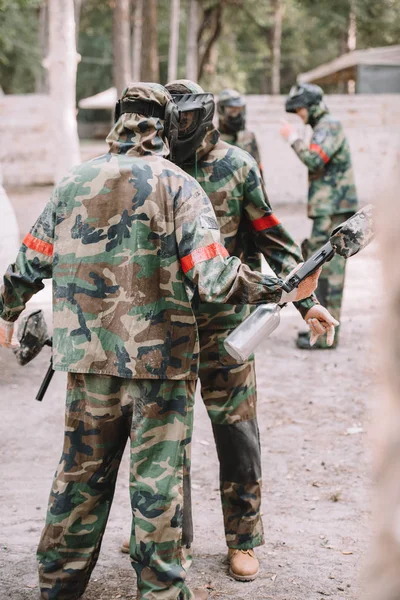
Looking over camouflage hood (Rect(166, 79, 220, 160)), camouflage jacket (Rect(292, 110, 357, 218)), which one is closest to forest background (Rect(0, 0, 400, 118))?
camouflage jacket (Rect(292, 110, 357, 218))

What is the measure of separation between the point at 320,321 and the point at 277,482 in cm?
184

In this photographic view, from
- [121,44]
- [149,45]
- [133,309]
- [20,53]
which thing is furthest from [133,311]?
[20,53]

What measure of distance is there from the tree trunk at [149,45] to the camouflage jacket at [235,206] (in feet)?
53.6

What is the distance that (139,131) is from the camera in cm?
324

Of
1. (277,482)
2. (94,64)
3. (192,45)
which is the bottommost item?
(94,64)

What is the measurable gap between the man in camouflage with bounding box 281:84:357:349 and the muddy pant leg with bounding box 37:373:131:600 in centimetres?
468

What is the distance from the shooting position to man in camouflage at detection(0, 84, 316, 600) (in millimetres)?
3133

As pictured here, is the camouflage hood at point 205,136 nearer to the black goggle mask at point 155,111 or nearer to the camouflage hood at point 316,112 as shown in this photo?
the black goggle mask at point 155,111

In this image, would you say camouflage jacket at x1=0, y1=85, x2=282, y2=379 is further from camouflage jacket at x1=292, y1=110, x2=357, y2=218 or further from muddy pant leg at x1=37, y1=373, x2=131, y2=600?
camouflage jacket at x1=292, y1=110, x2=357, y2=218

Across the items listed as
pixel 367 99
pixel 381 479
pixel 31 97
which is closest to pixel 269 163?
pixel 367 99

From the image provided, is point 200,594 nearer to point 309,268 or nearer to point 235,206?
point 309,268

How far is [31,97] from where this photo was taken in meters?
20.2

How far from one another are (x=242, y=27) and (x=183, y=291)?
40.9 meters

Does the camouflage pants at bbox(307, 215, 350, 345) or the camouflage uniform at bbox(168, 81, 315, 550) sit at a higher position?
the camouflage uniform at bbox(168, 81, 315, 550)
